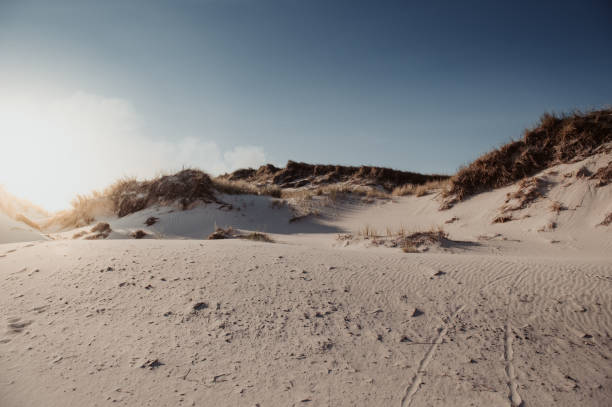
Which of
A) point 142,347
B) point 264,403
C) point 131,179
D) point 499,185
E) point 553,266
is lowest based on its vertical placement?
point 264,403

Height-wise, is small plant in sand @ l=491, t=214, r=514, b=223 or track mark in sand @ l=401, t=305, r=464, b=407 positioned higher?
small plant in sand @ l=491, t=214, r=514, b=223

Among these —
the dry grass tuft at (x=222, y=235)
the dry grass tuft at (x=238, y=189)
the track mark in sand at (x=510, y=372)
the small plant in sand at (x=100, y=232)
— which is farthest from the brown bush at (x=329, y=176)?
the track mark in sand at (x=510, y=372)

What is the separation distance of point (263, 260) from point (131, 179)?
Result: 12.2m

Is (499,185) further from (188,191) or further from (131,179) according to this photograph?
(131,179)

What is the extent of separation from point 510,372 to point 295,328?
1346 millimetres

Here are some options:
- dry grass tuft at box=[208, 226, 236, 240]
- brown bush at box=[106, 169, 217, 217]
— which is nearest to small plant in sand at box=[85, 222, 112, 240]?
brown bush at box=[106, 169, 217, 217]

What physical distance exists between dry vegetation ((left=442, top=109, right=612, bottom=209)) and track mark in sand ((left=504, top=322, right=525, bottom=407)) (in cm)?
865

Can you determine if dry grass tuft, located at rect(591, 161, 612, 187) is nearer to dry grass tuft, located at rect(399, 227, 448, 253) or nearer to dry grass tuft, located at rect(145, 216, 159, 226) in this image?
dry grass tuft, located at rect(399, 227, 448, 253)

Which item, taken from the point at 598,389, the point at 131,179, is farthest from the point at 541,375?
the point at 131,179

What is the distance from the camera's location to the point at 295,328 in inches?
86.6

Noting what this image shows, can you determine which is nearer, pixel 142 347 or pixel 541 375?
pixel 541 375

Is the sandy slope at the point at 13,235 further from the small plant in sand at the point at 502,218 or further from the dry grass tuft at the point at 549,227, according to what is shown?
the small plant in sand at the point at 502,218

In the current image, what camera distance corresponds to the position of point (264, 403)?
1.50m

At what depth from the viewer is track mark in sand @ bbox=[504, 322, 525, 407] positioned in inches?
60.3
